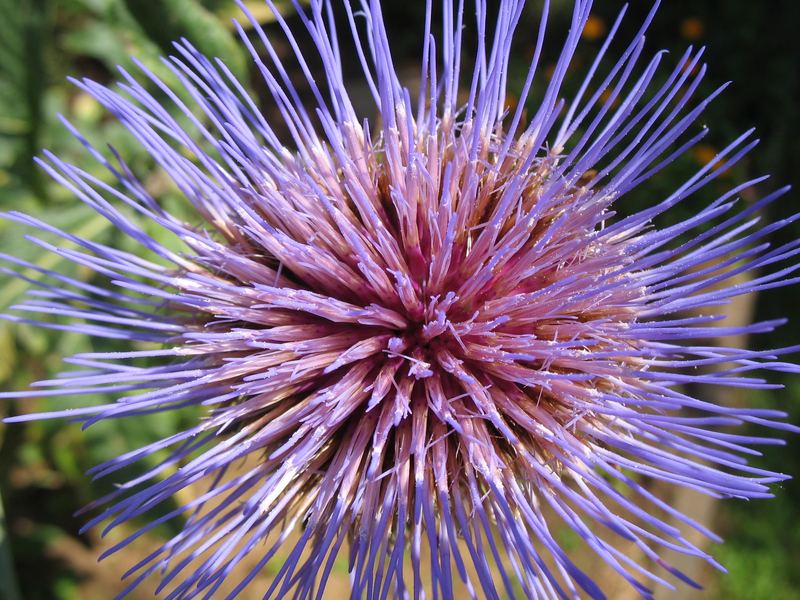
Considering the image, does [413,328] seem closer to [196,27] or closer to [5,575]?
[196,27]

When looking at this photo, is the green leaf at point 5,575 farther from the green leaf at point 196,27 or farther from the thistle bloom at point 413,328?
the green leaf at point 196,27

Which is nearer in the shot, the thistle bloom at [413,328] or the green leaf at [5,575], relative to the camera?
the thistle bloom at [413,328]

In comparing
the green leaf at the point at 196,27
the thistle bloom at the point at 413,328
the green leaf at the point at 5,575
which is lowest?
the green leaf at the point at 5,575

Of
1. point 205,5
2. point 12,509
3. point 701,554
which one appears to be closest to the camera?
point 701,554

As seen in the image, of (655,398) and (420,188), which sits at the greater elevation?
(420,188)

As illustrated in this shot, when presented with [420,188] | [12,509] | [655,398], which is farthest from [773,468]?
[12,509]

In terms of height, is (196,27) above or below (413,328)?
above

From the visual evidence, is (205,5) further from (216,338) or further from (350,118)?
(216,338)

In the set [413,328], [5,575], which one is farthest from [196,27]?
[5,575]

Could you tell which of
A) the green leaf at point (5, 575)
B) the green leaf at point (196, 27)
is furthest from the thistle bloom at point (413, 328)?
the green leaf at point (5, 575)

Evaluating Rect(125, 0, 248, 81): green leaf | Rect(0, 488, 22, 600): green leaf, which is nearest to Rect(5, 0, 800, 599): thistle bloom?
Rect(125, 0, 248, 81): green leaf

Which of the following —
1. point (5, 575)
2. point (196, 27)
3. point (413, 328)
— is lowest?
point (5, 575)
